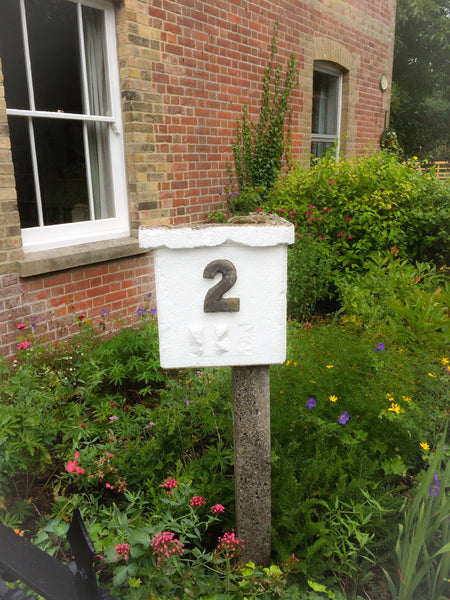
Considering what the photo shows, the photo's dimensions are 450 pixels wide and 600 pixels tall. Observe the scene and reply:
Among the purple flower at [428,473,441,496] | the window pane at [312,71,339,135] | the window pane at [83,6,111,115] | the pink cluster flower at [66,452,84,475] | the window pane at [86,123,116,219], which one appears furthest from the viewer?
the window pane at [312,71,339,135]

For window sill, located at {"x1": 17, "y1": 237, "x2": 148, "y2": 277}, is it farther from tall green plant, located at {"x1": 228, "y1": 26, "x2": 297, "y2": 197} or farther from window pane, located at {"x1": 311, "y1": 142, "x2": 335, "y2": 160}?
window pane, located at {"x1": 311, "y1": 142, "x2": 335, "y2": 160}

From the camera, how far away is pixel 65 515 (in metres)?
2.03

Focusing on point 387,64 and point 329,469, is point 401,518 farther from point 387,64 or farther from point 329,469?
point 387,64

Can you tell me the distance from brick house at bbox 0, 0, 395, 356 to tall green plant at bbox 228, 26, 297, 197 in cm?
14

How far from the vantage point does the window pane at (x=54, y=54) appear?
134 inches

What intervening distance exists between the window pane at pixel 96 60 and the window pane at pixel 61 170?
26cm

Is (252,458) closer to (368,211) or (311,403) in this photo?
(311,403)

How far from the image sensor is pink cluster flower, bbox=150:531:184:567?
1.47 meters

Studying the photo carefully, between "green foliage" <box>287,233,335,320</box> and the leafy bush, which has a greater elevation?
the leafy bush

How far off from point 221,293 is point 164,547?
80 centimetres

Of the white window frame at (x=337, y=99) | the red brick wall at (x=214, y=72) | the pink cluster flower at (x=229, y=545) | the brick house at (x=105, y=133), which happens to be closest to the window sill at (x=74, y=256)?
the brick house at (x=105, y=133)

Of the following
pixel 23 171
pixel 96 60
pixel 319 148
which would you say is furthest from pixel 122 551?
pixel 319 148

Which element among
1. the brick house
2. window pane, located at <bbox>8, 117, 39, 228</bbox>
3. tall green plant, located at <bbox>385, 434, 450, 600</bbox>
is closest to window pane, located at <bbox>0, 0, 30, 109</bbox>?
the brick house

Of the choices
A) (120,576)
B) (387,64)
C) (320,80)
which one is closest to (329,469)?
(120,576)
